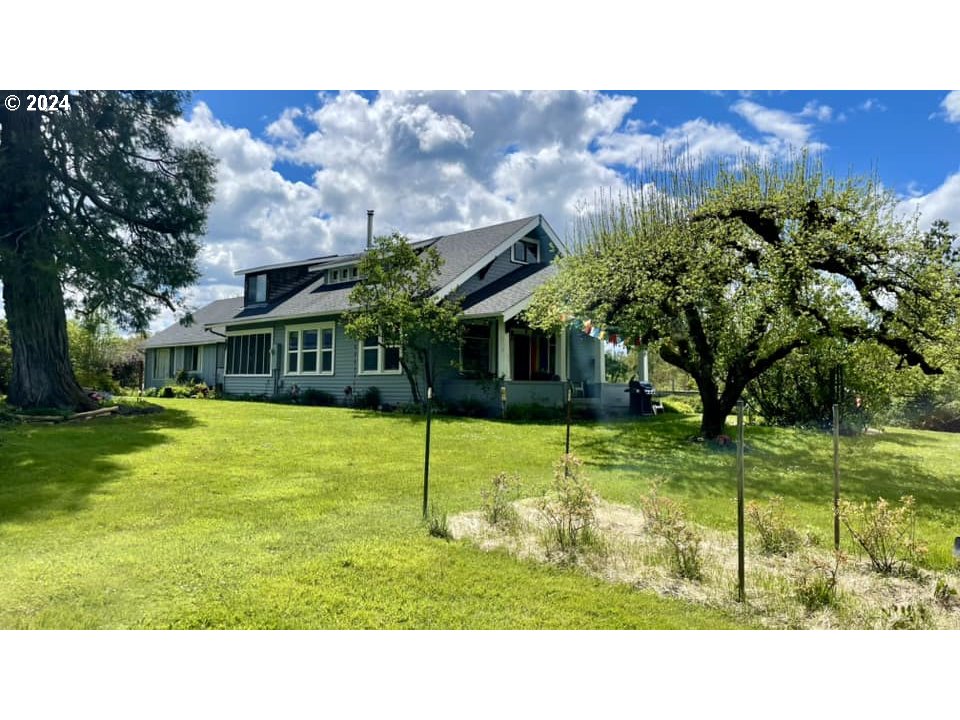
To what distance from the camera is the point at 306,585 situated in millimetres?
2939

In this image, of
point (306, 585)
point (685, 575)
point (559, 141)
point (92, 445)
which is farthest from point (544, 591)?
point (92, 445)

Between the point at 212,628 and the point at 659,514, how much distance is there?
2517 millimetres

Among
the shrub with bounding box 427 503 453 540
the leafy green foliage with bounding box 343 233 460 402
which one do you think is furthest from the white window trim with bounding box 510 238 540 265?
the shrub with bounding box 427 503 453 540

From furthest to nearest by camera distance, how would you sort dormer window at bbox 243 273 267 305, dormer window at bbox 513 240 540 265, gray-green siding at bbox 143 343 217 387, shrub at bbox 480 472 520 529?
gray-green siding at bbox 143 343 217 387
dormer window at bbox 243 273 267 305
dormer window at bbox 513 240 540 265
shrub at bbox 480 472 520 529

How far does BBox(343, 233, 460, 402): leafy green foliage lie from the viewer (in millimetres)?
12016

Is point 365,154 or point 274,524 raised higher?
point 365,154

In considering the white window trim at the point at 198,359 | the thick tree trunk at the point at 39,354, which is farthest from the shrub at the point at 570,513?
the white window trim at the point at 198,359

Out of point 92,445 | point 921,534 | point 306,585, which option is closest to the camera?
point 306,585

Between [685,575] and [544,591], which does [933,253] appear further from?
[544,591]

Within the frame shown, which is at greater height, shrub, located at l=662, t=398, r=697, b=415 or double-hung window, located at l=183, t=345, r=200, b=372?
double-hung window, located at l=183, t=345, r=200, b=372

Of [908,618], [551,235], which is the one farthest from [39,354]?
[908,618]

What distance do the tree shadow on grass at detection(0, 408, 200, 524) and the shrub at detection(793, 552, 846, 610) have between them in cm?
490

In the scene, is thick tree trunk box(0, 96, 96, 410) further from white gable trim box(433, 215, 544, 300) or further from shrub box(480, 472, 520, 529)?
shrub box(480, 472, 520, 529)

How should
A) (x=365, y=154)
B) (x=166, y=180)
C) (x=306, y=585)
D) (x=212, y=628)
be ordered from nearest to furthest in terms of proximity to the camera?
(x=212, y=628) < (x=306, y=585) < (x=365, y=154) < (x=166, y=180)
